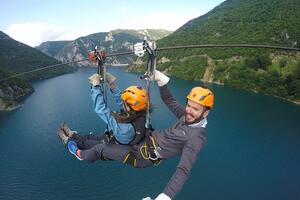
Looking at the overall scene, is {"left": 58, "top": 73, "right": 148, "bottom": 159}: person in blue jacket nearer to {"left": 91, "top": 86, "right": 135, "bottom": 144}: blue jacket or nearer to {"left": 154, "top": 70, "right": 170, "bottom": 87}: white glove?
{"left": 91, "top": 86, "right": 135, "bottom": 144}: blue jacket

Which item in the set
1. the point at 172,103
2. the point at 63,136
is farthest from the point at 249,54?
the point at 172,103

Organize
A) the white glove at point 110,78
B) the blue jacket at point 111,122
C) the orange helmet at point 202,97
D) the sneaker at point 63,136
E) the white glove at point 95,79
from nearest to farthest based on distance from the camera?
the orange helmet at point 202,97 < the blue jacket at point 111,122 < the white glove at point 95,79 < the white glove at point 110,78 < the sneaker at point 63,136

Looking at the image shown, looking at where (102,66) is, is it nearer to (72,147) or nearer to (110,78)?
(110,78)

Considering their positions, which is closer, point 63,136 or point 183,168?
point 183,168

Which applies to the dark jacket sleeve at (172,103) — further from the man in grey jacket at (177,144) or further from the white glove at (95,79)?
the white glove at (95,79)

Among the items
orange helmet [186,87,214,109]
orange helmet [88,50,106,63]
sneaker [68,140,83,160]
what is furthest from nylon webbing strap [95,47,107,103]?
orange helmet [186,87,214,109]

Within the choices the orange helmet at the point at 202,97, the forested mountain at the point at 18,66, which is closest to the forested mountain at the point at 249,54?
the forested mountain at the point at 18,66
